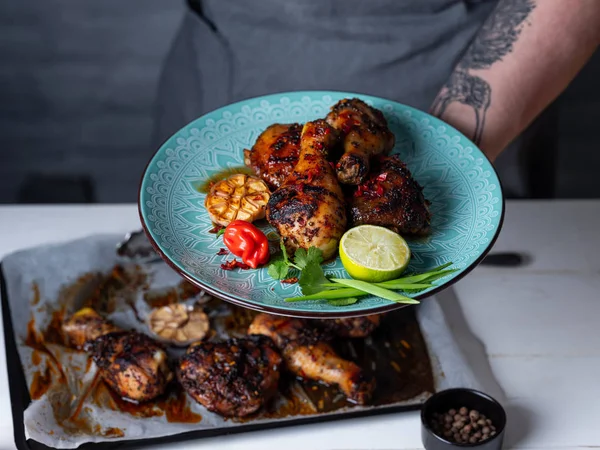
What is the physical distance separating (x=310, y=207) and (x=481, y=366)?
0.89m

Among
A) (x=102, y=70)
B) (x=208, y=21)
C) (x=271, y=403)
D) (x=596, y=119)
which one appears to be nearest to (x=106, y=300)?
(x=271, y=403)

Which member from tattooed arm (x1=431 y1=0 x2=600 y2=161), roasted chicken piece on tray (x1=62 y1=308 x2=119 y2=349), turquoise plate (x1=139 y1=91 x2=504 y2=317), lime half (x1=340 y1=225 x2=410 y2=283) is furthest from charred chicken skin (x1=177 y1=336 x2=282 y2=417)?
tattooed arm (x1=431 y1=0 x2=600 y2=161)

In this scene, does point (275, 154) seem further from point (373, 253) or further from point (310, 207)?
point (373, 253)

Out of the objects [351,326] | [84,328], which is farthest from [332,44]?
[84,328]

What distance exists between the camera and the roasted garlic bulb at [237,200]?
1.81 meters

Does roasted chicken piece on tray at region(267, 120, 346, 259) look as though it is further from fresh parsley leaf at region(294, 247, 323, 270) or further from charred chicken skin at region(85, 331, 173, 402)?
charred chicken skin at region(85, 331, 173, 402)

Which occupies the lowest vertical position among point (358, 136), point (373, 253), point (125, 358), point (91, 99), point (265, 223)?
point (91, 99)

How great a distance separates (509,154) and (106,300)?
1.93m

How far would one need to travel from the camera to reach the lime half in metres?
1.64

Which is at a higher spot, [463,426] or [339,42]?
[339,42]

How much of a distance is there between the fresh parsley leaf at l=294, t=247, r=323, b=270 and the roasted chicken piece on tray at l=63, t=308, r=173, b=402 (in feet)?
2.16

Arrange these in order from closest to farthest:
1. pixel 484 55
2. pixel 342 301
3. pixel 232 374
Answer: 1. pixel 342 301
2. pixel 232 374
3. pixel 484 55

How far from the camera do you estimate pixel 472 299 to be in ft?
8.16

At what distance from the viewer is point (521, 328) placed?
2.38 metres
